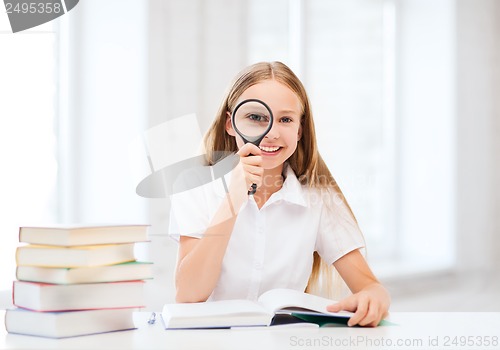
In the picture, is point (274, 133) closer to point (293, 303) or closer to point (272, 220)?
point (272, 220)

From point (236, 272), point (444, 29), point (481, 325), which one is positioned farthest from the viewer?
point (444, 29)

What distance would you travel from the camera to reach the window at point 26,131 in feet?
7.41

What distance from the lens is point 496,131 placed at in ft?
11.9

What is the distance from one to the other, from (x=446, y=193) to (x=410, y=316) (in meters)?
2.40

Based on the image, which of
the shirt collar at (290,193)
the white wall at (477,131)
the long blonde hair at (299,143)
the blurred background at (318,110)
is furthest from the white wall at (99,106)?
the white wall at (477,131)

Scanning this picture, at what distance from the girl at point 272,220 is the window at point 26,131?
33.1 inches

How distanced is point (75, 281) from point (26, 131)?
1.35m

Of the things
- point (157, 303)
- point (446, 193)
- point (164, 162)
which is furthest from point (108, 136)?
point (446, 193)

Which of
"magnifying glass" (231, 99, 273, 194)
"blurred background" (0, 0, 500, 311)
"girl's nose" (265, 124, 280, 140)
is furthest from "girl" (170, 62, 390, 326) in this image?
"blurred background" (0, 0, 500, 311)

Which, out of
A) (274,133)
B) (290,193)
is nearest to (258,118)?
(274,133)

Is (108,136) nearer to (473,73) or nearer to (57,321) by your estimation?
(57,321)

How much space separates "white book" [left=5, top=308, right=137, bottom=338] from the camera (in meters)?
1.06

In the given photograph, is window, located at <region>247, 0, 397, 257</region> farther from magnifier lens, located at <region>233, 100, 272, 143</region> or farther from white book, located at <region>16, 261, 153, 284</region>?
white book, located at <region>16, 261, 153, 284</region>

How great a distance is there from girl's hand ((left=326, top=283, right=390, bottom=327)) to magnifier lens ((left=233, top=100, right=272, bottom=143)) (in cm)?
38
